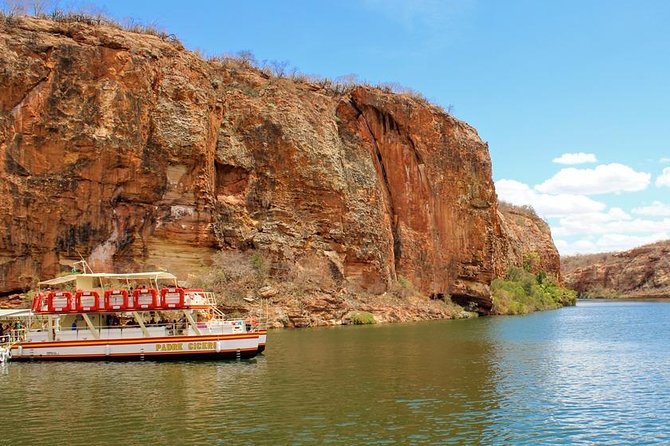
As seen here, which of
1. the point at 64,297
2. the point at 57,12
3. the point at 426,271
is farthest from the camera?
the point at 426,271

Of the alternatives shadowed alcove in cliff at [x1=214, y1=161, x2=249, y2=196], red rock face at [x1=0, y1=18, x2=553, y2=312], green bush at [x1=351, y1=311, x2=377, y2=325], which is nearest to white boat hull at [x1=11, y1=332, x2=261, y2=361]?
red rock face at [x1=0, y1=18, x2=553, y2=312]

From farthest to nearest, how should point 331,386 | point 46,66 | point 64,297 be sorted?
1. point 46,66
2. point 64,297
3. point 331,386

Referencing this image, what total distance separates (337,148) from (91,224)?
1079 inches

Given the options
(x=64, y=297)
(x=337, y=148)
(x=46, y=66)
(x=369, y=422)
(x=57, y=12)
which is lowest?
(x=369, y=422)

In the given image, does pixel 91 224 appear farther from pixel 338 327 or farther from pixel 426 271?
pixel 426 271

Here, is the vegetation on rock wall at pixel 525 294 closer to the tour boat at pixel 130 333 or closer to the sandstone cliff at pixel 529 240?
the sandstone cliff at pixel 529 240

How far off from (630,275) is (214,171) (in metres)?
132

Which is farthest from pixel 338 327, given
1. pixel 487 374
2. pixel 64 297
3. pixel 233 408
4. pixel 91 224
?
pixel 233 408

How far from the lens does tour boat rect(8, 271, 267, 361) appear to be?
115 ft

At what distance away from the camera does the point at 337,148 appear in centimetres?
7138

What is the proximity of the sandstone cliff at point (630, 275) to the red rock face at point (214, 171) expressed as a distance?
8765cm

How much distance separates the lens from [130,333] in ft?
119

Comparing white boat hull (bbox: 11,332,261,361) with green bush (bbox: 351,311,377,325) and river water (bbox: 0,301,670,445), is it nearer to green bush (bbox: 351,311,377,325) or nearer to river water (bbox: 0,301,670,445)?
river water (bbox: 0,301,670,445)

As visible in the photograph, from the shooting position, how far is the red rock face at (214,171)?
53.3 m
